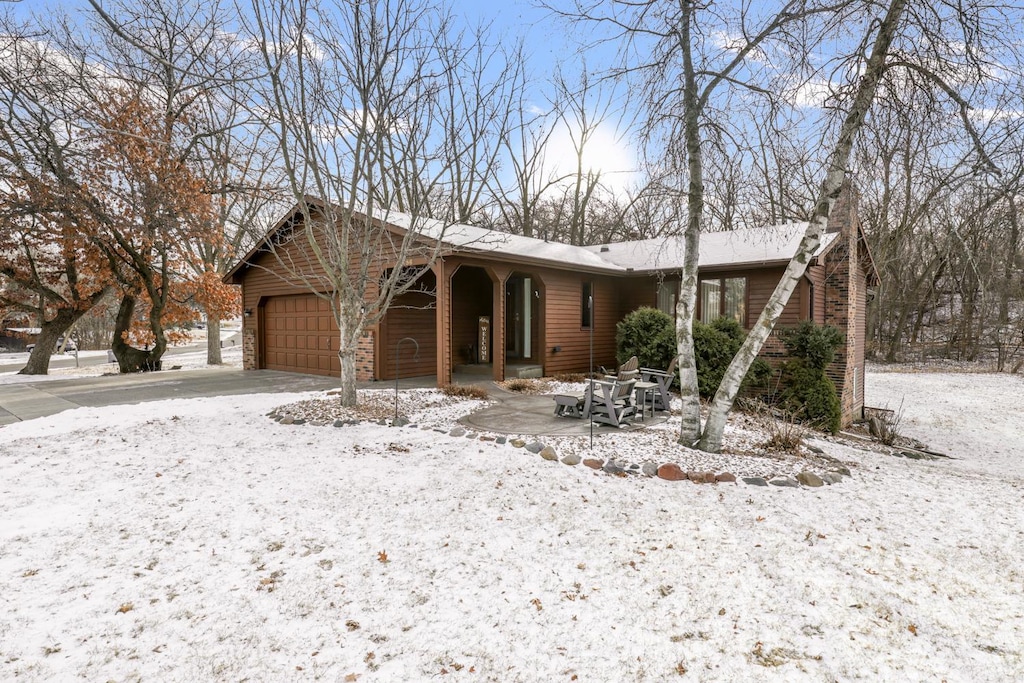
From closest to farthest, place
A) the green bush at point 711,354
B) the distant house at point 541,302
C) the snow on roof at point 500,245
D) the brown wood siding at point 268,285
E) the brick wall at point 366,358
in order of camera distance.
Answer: the green bush at point 711,354 < the snow on roof at point 500,245 < the distant house at point 541,302 < the brick wall at point 366,358 < the brown wood siding at point 268,285

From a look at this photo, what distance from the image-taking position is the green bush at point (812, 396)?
983cm

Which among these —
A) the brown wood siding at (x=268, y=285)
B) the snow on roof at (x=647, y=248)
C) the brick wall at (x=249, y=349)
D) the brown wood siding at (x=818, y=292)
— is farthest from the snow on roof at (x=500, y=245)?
the brick wall at (x=249, y=349)

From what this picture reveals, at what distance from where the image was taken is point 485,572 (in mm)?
3316

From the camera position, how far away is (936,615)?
115 inches

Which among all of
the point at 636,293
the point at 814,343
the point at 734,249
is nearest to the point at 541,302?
the point at 636,293

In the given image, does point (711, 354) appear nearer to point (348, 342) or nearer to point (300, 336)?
point (348, 342)

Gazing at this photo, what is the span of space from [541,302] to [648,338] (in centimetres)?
245

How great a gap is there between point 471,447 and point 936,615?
3.95 meters

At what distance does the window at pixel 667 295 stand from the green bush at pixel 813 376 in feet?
10.2

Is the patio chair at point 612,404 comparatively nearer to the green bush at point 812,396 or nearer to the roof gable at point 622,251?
the roof gable at point 622,251

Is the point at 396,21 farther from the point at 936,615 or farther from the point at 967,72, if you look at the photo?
the point at 936,615

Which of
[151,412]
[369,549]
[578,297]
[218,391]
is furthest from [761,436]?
[218,391]

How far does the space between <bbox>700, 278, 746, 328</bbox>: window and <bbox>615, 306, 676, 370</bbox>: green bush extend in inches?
72.5

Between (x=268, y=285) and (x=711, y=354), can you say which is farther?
(x=268, y=285)
